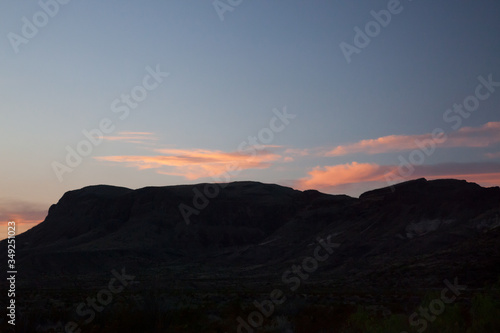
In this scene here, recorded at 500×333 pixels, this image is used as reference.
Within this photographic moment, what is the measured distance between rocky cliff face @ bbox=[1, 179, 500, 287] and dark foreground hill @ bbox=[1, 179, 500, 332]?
0.86 feet

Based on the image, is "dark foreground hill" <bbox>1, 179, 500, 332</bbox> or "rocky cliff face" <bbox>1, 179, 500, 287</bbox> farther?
"rocky cliff face" <bbox>1, 179, 500, 287</bbox>

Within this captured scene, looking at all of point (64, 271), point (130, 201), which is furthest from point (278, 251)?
point (130, 201)

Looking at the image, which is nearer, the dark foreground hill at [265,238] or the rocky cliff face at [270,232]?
the dark foreground hill at [265,238]

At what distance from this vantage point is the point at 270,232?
125688 millimetres

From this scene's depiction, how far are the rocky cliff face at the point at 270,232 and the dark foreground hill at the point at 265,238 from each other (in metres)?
0.26

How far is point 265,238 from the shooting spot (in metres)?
120

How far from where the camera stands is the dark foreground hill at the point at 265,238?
62.2 metres

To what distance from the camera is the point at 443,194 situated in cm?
10100

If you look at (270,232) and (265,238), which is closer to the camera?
(265,238)

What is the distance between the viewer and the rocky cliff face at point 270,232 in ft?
219

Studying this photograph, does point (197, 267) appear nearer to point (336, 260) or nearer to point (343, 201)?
point (336, 260)

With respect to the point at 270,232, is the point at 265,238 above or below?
below

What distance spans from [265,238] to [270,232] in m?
5.56

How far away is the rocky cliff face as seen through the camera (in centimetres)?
6669
